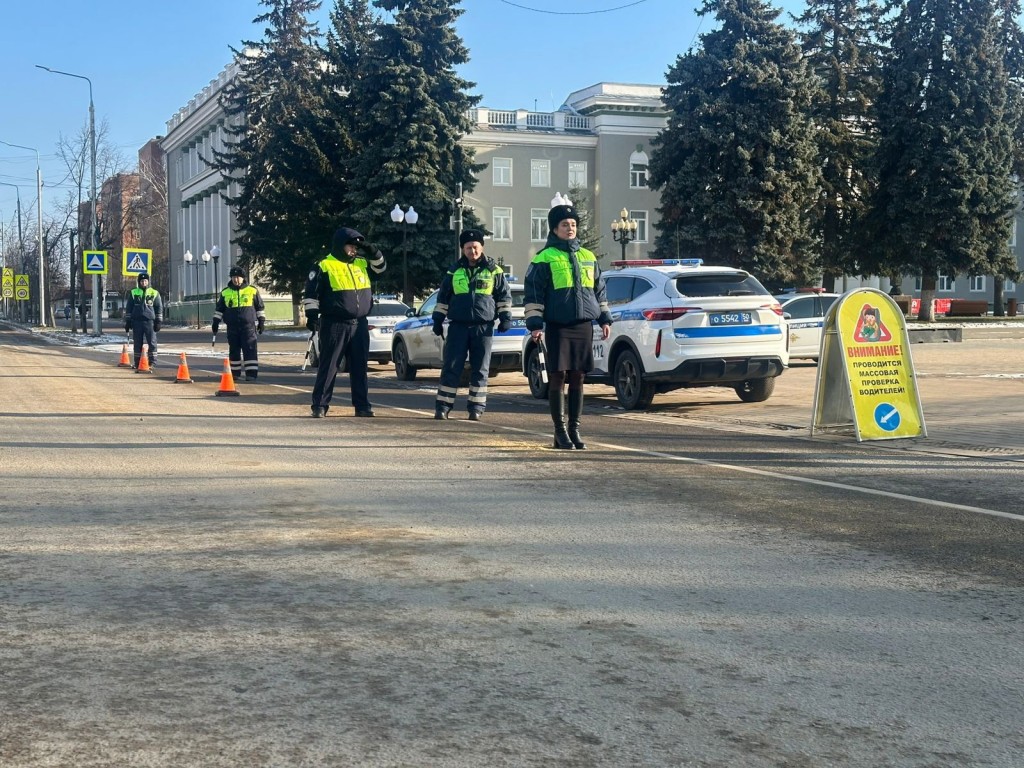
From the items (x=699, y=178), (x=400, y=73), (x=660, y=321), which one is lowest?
(x=660, y=321)

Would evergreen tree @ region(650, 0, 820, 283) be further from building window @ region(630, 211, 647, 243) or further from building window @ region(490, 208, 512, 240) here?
building window @ region(490, 208, 512, 240)

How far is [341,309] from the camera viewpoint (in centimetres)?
1281

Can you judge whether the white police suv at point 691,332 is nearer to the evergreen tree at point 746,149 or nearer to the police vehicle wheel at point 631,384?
the police vehicle wheel at point 631,384

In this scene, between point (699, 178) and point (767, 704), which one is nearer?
point (767, 704)

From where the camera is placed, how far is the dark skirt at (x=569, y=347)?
33.6ft

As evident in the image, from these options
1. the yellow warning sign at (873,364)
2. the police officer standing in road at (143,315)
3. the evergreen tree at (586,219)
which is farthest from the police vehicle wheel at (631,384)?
the evergreen tree at (586,219)

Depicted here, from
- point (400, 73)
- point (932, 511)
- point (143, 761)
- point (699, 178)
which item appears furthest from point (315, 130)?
point (143, 761)

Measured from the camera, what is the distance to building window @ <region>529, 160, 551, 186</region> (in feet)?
229

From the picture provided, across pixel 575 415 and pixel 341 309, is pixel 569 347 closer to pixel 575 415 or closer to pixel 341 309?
pixel 575 415

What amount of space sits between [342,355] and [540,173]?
58.3m

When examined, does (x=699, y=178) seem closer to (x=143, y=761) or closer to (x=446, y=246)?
(x=446, y=246)

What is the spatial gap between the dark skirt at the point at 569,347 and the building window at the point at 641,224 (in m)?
60.5

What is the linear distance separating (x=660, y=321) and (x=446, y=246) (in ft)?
125

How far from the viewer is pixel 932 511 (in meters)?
7.24
